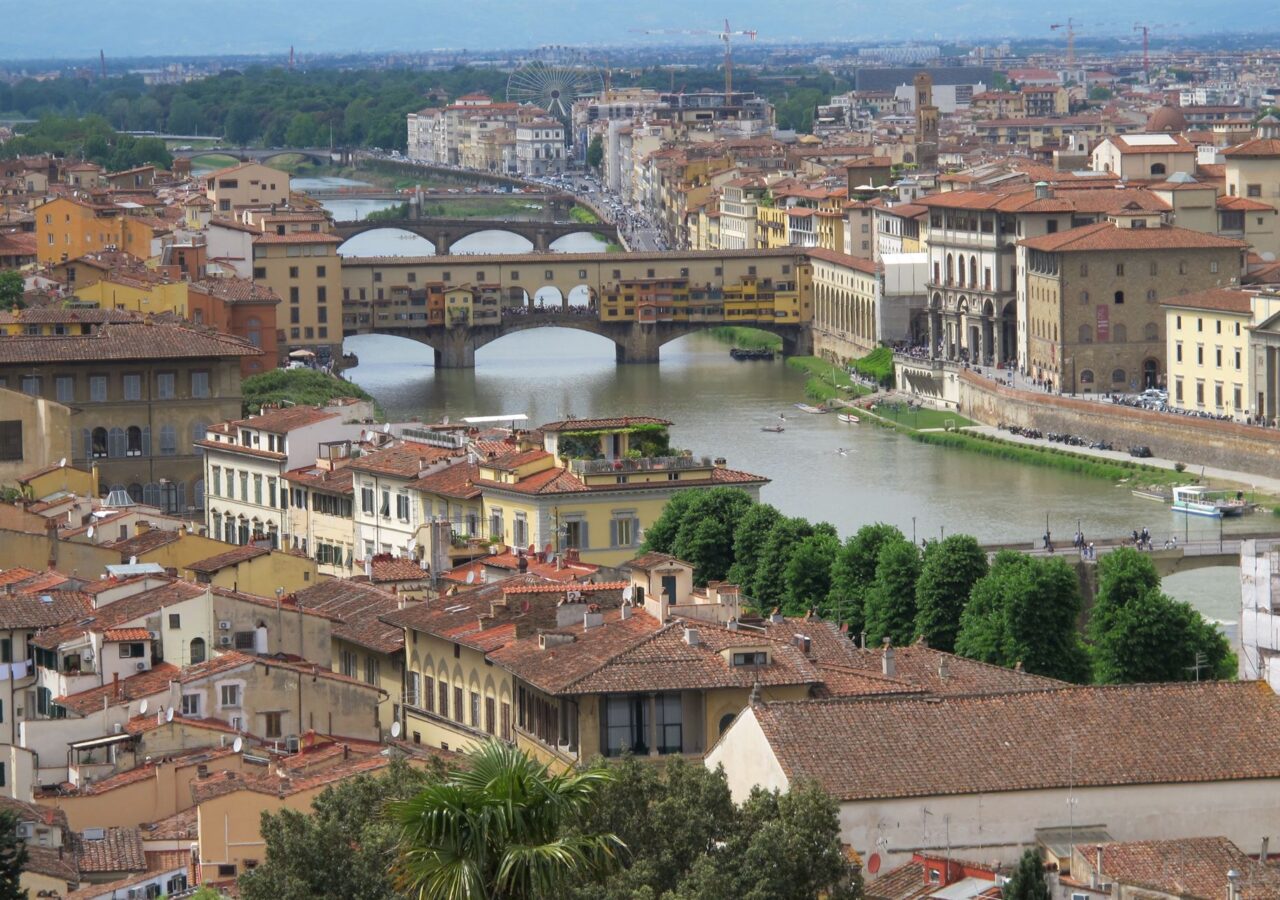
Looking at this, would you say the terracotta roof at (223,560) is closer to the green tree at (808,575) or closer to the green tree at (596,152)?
the green tree at (808,575)

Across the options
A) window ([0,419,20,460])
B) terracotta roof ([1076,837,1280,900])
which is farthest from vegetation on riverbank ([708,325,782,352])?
terracotta roof ([1076,837,1280,900])

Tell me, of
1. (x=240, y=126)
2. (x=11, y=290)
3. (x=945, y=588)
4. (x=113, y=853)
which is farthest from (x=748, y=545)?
(x=240, y=126)

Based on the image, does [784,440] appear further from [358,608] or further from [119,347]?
[358,608]

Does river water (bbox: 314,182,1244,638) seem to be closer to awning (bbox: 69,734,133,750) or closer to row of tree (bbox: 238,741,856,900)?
awning (bbox: 69,734,133,750)

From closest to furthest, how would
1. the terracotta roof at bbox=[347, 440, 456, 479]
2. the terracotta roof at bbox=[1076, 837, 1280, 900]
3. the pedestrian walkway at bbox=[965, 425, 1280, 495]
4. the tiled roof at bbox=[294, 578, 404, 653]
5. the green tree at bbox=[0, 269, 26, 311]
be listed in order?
the terracotta roof at bbox=[1076, 837, 1280, 900] → the tiled roof at bbox=[294, 578, 404, 653] → the terracotta roof at bbox=[347, 440, 456, 479] → the pedestrian walkway at bbox=[965, 425, 1280, 495] → the green tree at bbox=[0, 269, 26, 311]

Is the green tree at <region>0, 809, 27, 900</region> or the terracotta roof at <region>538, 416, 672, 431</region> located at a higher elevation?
the terracotta roof at <region>538, 416, 672, 431</region>

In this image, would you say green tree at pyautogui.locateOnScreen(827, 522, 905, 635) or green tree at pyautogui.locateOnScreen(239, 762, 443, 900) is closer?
green tree at pyautogui.locateOnScreen(239, 762, 443, 900)
